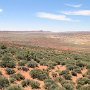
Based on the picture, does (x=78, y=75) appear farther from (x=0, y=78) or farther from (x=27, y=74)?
(x=0, y=78)

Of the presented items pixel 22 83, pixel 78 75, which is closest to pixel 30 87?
pixel 22 83

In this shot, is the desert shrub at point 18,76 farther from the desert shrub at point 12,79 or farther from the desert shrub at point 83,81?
the desert shrub at point 83,81

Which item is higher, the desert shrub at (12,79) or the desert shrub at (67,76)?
the desert shrub at (12,79)

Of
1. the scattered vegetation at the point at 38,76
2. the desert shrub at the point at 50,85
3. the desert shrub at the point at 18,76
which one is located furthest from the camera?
the desert shrub at the point at 18,76

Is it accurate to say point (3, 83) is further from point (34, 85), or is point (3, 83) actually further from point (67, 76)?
point (67, 76)

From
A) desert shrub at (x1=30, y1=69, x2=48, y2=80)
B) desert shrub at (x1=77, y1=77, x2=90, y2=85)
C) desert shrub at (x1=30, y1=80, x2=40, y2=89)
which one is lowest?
desert shrub at (x1=77, y1=77, x2=90, y2=85)

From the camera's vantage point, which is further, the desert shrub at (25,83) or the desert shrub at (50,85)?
Result: the desert shrub at (25,83)

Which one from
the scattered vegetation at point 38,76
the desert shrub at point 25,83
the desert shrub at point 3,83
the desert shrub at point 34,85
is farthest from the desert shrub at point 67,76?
the desert shrub at point 3,83

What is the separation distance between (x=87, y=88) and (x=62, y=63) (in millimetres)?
12310

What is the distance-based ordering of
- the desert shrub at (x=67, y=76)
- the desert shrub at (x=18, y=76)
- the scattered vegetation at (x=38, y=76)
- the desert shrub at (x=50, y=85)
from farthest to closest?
the desert shrub at (x=67, y=76) < the desert shrub at (x=18, y=76) < the scattered vegetation at (x=38, y=76) < the desert shrub at (x=50, y=85)

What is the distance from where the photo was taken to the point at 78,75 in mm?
26266

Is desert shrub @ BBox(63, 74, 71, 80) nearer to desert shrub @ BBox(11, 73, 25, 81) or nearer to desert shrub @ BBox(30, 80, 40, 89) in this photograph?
desert shrub @ BBox(11, 73, 25, 81)

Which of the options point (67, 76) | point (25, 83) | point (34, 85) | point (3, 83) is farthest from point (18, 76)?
point (67, 76)

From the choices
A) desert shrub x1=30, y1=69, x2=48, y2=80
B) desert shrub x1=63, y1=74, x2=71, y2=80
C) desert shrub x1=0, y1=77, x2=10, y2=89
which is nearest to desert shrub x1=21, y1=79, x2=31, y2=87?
desert shrub x1=0, y1=77, x2=10, y2=89
